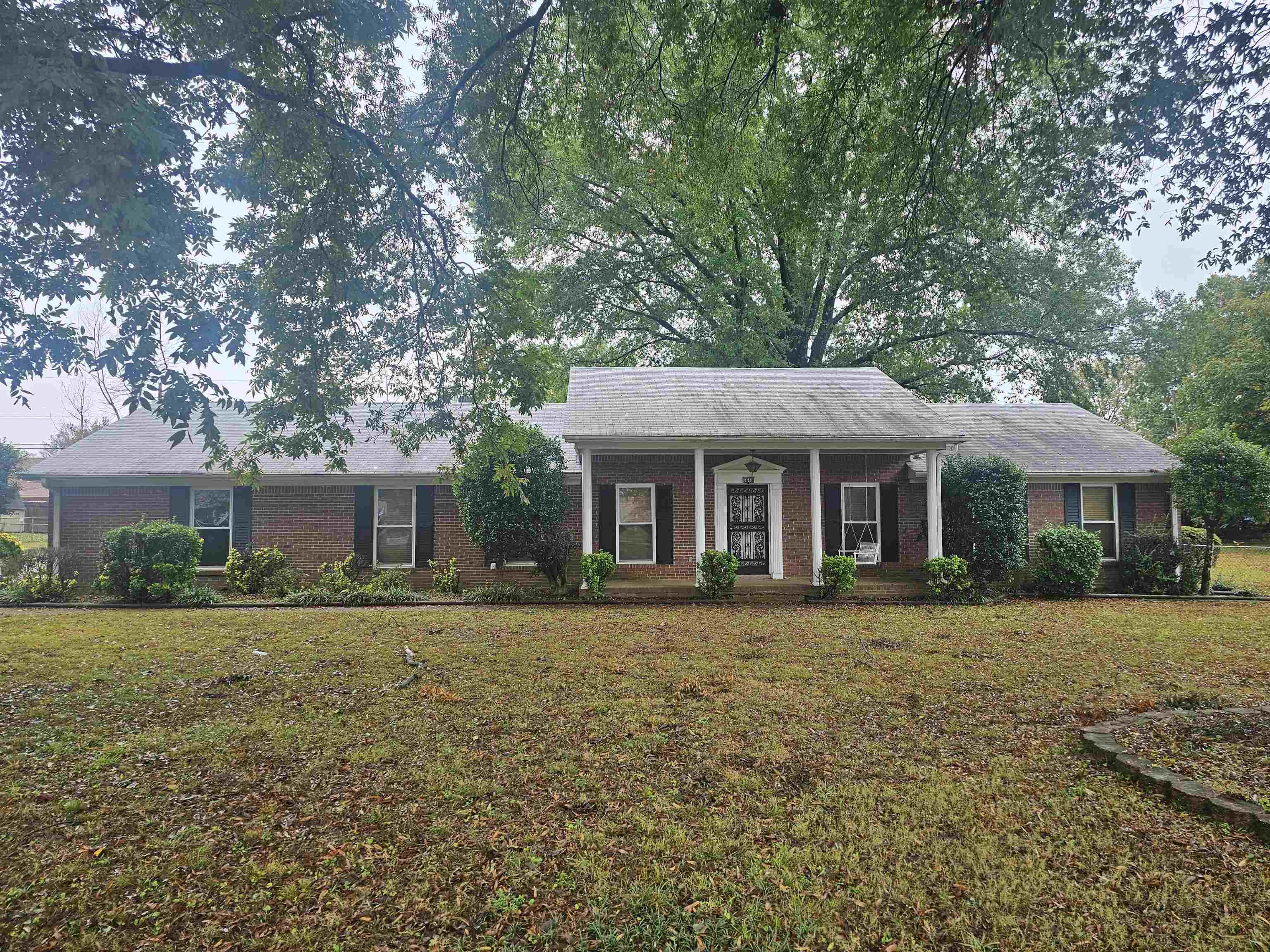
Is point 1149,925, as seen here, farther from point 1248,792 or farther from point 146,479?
point 146,479

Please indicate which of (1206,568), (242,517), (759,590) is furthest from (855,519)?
(242,517)

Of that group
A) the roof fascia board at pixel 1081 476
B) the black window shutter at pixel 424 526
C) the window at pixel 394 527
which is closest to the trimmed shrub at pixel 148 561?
the window at pixel 394 527

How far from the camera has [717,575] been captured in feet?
40.1

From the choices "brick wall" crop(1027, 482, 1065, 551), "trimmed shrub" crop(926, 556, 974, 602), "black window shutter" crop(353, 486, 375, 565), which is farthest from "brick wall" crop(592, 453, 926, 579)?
"black window shutter" crop(353, 486, 375, 565)

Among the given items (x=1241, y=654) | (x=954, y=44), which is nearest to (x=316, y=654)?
(x=954, y=44)

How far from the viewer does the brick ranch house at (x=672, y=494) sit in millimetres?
13172

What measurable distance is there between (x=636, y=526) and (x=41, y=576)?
11.5 metres

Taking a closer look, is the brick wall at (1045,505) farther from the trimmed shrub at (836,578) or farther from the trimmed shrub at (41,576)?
the trimmed shrub at (41,576)

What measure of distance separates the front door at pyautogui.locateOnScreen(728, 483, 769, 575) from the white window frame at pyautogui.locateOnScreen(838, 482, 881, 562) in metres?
1.79

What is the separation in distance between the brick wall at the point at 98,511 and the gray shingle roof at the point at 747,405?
926 centimetres

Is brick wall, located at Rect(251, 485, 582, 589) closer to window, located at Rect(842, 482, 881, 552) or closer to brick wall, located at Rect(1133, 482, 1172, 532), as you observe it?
window, located at Rect(842, 482, 881, 552)

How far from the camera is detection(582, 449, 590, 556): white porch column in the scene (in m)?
12.2

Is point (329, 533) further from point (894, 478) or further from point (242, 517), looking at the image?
point (894, 478)

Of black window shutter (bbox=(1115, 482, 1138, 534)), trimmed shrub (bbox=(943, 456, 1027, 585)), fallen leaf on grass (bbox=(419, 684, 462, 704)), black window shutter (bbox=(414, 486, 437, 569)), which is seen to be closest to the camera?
fallen leaf on grass (bbox=(419, 684, 462, 704))
